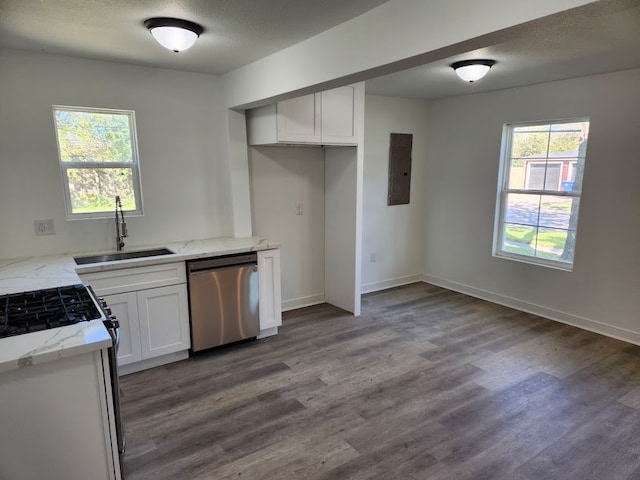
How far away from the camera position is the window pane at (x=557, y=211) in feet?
13.5

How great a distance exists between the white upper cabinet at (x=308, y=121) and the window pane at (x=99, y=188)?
47.2 inches

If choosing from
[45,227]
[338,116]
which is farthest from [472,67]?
[45,227]

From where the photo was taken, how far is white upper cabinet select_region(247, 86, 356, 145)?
358 centimetres

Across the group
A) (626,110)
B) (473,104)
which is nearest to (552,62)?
(626,110)

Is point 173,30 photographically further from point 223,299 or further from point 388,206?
point 388,206

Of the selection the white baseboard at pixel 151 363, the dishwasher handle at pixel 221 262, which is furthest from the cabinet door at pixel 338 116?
the white baseboard at pixel 151 363

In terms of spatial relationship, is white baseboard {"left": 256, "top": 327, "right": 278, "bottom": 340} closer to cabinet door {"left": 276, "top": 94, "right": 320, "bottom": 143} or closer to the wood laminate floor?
the wood laminate floor

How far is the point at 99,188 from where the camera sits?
3.45 metres

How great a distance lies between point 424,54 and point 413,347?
100 inches

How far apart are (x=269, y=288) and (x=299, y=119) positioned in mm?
1562

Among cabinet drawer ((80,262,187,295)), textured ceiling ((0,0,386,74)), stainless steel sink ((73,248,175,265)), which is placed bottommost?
cabinet drawer ((80,262,187,295))

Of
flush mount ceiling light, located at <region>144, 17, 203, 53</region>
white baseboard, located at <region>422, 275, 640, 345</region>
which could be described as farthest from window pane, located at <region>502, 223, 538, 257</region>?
flush mount ceiling light, located at <region>144, 17, 203, 53</region>

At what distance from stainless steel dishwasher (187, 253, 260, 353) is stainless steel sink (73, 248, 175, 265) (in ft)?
1.17

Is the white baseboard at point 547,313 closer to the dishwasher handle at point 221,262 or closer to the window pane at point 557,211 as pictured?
the window pane at point 557,211
